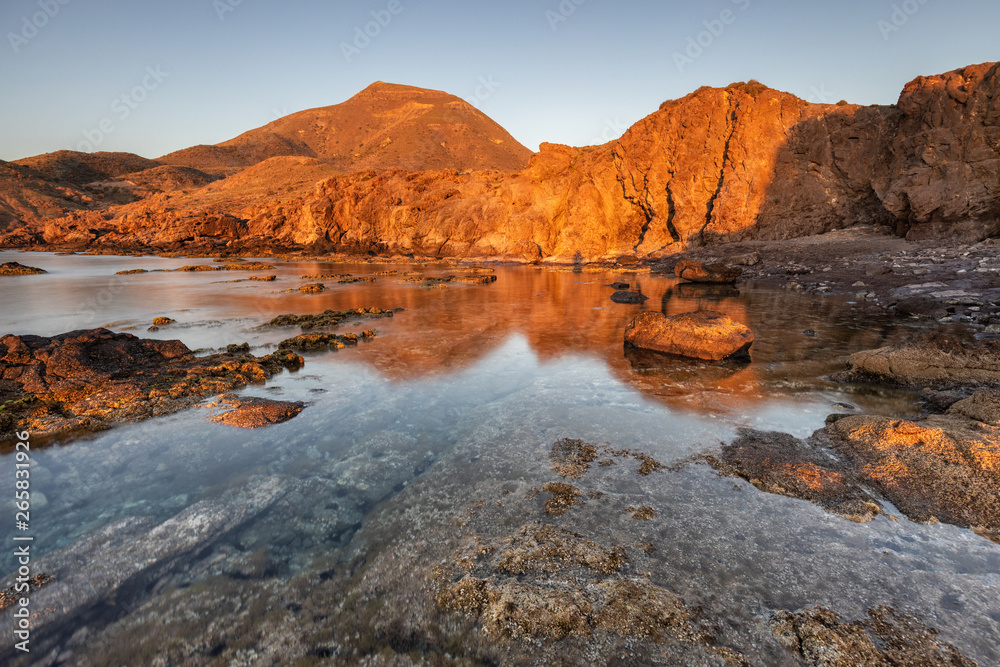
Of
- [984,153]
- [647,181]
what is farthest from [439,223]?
[984,153]

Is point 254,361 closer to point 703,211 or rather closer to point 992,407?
point 992,407

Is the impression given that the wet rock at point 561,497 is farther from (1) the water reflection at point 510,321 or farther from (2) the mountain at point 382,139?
(2) the mountain at point 382,139

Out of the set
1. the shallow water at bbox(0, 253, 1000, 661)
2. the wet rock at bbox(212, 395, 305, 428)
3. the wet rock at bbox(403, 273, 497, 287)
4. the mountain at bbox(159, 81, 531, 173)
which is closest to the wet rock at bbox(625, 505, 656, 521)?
the shallow water at bbox(0, 253, 1000, 661)

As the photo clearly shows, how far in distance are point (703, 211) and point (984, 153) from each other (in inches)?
586

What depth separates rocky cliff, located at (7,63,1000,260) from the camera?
2089 centimetres

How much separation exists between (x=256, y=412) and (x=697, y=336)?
8325 mm

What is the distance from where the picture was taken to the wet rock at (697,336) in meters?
8.67

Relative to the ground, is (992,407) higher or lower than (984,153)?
lower

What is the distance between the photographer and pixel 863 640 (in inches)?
96.7

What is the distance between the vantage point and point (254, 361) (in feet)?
27.3

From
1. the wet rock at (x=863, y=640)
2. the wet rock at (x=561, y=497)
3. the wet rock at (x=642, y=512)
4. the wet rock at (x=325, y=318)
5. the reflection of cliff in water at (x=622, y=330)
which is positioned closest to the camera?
the wet rock at (x=863, y=640)

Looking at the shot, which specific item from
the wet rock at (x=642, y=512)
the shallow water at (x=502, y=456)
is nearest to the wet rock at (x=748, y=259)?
the shallow water at (x=502, y=456)

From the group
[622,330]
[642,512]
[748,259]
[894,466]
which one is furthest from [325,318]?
[748,259]

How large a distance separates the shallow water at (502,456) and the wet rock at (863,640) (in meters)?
0.11
